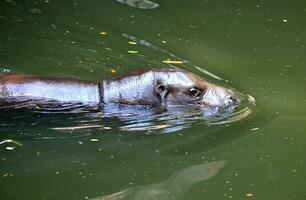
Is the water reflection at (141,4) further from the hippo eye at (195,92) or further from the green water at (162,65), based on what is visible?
the hippo eye at (195,92)

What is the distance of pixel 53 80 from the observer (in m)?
6.97

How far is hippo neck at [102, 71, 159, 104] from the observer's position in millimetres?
7113

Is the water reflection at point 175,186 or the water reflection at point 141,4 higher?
the water reflection at point 141,4

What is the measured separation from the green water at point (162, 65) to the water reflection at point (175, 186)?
2 centimetres

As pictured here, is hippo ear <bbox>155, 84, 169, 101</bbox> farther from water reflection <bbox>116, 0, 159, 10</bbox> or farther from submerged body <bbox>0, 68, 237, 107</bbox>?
water reflection <bbox>116, 0, 159, 10</bbox>

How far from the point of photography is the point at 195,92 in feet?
23.8

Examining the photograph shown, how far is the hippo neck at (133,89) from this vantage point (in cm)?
711

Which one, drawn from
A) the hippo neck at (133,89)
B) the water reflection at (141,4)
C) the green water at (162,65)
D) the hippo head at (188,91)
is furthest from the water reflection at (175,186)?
the water reflection at (141,4)

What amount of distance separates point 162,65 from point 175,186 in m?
2.83

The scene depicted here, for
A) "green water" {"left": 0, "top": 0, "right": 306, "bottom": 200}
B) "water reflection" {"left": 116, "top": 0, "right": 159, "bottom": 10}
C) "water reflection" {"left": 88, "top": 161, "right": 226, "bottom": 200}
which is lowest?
"water reflection" {"left": 88, "top": 161, "right": 226, "bottom": 200}

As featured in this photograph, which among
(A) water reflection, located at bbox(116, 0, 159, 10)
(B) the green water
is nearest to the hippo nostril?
(B) the green water

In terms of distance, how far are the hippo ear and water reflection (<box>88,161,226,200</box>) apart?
3.99 feet

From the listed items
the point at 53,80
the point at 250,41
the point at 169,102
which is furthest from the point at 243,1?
the point at 53,80

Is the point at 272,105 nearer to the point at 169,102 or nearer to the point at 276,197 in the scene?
the point at 169,102
